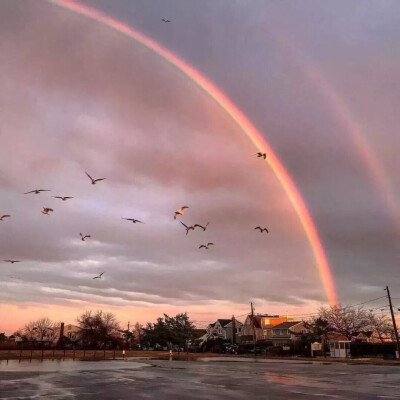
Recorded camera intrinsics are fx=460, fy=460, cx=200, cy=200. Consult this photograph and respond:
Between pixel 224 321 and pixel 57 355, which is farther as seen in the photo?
pixel 224 321

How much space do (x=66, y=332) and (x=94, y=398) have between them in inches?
7447

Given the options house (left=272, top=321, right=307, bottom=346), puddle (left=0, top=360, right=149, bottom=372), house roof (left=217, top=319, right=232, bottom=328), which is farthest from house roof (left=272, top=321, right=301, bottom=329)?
puddle (left=0, top=360, right=149, bottom=372)

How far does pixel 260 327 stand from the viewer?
13938 cm

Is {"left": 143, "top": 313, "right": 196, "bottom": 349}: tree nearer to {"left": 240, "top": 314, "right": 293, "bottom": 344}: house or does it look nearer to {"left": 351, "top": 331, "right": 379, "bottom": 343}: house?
{"left": 240, "top": 314, "right": 293, "bottom": 344}: house

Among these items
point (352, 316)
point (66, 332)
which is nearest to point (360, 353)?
point (352, 316)

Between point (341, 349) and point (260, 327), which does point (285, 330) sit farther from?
point (341, 349)

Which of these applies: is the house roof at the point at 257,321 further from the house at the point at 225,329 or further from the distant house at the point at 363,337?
the distant house at the point at 363,337

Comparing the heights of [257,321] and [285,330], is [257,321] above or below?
above

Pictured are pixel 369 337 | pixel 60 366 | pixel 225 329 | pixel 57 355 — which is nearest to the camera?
pixel 60 366

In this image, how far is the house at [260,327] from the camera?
443ft

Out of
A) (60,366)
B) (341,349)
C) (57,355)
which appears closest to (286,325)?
(341,349)

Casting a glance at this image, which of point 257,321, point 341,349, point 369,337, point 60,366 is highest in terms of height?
point 257,321

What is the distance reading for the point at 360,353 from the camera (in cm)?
8188

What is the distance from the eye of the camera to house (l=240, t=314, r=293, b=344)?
13512 centimetres
